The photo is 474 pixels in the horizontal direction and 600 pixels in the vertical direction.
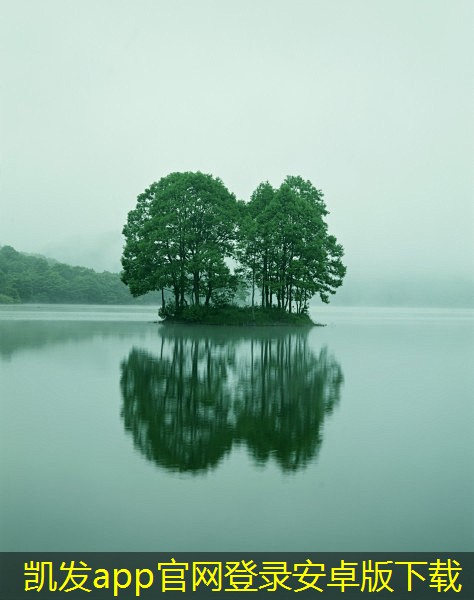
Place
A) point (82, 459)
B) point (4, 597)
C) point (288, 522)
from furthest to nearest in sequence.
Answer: point (82, 459) → point (288, 522) → point (4, 597)

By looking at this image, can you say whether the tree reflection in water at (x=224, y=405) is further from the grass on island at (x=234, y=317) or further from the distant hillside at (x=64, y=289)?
the distant hillside at (x=64, y=289)

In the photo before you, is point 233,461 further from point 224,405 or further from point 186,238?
point 186,238

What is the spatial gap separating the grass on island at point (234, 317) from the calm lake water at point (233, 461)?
2907 centimetres

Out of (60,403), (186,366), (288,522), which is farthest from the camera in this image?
(186,366)

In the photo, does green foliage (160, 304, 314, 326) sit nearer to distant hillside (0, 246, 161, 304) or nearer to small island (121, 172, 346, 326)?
small island (121, 172, 346, 326)

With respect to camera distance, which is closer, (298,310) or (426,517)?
(426,517)

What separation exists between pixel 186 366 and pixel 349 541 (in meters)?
13.1

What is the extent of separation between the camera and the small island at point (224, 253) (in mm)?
45969

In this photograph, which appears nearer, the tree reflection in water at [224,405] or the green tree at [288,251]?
the tree reflection in water at [224,405]

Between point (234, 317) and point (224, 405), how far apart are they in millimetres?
34515

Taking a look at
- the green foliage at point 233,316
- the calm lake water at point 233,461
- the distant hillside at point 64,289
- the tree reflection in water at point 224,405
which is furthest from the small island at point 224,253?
the distant hillside at point 64,289

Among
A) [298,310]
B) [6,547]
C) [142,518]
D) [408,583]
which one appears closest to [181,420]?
[142,518]

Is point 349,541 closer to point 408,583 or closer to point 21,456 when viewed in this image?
point 408,583

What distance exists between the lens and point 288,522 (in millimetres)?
5758
